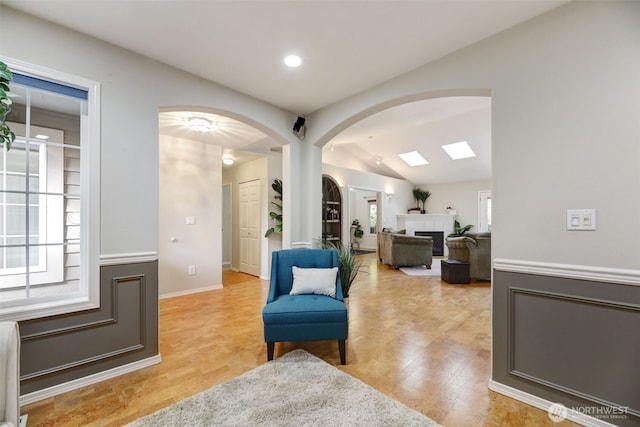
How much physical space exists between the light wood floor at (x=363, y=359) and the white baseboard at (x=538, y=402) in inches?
1.7

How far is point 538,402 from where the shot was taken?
1.75 m

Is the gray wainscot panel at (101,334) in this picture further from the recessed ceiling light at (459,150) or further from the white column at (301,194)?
the recessed ceiling light at (459,150)

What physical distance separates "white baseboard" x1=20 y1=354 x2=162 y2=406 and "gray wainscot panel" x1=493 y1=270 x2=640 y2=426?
269cm

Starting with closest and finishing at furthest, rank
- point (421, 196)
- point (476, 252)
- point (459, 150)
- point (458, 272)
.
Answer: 1. point (458, 272)
2. point (476, 252)
3. point (459, 150)
4. point (421, 196)

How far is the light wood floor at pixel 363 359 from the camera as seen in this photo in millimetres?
1713

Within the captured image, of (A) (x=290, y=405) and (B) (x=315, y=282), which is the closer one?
(A) (x=290, y=405)

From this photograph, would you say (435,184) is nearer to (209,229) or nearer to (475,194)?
(475,194)

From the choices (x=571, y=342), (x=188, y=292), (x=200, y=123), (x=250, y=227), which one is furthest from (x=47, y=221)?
(x=250, y=227)

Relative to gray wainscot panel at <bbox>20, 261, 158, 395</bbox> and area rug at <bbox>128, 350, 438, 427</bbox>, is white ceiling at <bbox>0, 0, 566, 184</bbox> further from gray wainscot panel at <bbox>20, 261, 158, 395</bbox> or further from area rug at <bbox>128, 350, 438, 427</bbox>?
area rug at <bbox>128, 350, 438, 427</bbox>

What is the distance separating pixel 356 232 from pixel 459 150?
4.43 metres

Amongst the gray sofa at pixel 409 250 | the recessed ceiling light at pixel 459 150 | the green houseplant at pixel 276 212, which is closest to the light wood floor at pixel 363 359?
the green houseplant at pixel 276 212

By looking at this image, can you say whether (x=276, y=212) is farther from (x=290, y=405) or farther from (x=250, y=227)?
(x=290, y=405)

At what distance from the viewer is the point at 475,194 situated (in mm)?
8734

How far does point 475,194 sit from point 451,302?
6.06 metres
